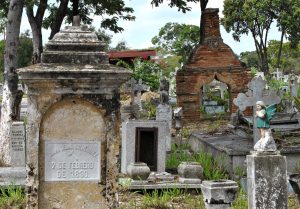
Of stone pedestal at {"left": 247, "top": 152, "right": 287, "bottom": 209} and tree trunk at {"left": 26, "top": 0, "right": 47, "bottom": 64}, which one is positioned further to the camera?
tree trunk at {"left": 26, "top": 0, "right": 47, "bottom": 64}

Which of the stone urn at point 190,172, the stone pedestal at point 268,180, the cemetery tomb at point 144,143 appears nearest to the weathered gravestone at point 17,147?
the cemetery tomb at point 144,143

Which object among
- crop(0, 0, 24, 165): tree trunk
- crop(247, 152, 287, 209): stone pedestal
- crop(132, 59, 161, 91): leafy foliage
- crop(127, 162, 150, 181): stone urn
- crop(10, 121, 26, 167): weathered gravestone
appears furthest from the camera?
crop(132, 59, 161, 91): leafy foliage

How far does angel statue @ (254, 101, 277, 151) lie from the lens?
657 centimetres

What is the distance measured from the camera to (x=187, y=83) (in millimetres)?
22828

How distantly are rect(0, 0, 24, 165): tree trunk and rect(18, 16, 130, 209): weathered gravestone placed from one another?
6585 mm

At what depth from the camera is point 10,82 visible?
12.5 m

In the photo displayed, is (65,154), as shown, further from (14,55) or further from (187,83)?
(187,83)

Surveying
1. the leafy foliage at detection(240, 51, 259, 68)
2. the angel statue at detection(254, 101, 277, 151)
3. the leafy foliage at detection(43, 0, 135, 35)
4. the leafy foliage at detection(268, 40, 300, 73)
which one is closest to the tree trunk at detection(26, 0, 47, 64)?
the leafy foliage at detection(43, 0, 135, 35)

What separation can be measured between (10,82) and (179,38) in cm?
3780

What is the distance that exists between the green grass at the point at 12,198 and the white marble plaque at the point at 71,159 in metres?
2.01

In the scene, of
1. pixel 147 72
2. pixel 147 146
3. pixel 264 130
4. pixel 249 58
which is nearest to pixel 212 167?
pixel 147 146

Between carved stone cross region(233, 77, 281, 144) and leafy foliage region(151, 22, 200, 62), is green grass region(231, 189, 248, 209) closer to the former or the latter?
carved stone cross region(233, 77, 281, 144)

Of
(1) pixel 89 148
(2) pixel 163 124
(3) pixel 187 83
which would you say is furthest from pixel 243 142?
(3) pixel 187 83

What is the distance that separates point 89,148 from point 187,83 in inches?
689
